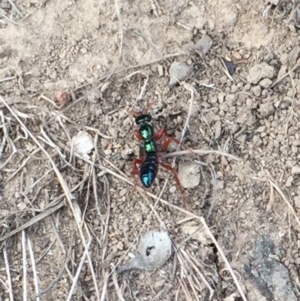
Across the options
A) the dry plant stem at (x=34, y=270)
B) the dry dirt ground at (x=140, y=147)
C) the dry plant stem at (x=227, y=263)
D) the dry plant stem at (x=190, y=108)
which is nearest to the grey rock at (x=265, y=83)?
the dry dirt ground at (x=140, y=147)

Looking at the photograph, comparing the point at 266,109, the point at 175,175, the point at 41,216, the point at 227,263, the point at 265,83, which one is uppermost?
the point at 265,83

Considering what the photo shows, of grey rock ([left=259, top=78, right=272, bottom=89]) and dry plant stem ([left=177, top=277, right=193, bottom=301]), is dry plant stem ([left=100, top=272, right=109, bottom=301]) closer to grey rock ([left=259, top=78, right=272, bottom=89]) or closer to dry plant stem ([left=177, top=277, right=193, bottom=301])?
dry plant stem ([left=177, top=277, right=193, bottom=301])

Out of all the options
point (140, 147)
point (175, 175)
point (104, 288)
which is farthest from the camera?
point (140, 147)

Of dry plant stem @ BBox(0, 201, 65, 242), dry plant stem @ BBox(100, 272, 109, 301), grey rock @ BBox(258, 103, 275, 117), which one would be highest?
grey rock @ BBox(258, 103, 275, 117)

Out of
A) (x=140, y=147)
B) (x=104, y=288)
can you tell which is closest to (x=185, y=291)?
(x=104, y=288)

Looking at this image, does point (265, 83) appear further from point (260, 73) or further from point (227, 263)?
point (227, 263)

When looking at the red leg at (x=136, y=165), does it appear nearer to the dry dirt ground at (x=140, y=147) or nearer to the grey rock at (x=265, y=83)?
the dry dirt ground at (x=140, y=147)

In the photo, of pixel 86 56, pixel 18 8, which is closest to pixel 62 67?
pixel 86 56

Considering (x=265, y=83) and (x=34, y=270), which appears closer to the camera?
(x=34, y=270)

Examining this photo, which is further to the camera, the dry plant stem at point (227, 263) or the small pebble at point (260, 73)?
the small pebble at point (260, 73)

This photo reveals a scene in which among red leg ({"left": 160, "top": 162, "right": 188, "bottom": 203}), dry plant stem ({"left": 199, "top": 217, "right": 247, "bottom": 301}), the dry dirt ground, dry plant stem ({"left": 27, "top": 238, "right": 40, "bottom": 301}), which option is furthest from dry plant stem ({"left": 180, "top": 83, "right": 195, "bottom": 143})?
dry plant stem ({"left": 27, "top": 238, "right": 40, "bottom": 301})
